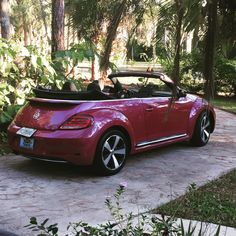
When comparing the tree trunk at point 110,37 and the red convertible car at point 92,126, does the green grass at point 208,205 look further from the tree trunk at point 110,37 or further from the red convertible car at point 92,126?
the tree trunk at point 110,37

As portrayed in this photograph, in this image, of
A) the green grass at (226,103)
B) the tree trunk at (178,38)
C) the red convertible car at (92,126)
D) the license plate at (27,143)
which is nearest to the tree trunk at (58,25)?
the red convertible car at (92,126)

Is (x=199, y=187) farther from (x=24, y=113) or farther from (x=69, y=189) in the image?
(x=24, y=113)

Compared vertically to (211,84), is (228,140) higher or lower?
lower

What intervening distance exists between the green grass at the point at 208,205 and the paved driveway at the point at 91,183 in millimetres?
231

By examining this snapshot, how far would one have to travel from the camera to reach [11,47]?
8867 millimetres

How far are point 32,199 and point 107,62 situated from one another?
2736 millimetres

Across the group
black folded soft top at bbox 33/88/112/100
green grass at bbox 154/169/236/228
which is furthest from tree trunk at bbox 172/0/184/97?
black folded soft top at bbox 33/88/112/100

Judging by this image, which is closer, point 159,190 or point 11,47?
point 159,190

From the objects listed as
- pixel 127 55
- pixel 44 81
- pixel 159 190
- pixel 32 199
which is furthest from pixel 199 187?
pixel 44 81

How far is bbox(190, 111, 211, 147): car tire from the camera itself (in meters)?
9.05

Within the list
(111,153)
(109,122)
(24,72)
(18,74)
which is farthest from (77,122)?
(24,72)

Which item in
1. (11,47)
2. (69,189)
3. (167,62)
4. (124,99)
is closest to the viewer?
(167,62)

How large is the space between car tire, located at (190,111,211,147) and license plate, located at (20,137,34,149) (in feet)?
11.1

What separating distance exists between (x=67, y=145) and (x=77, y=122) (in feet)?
1.15
